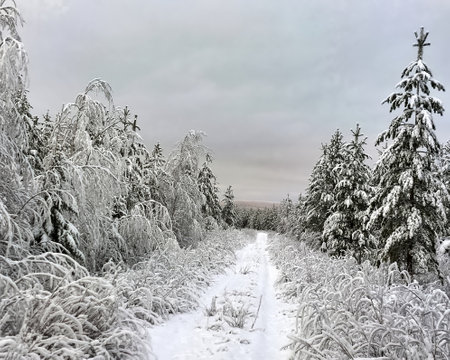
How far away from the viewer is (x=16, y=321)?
3.23m

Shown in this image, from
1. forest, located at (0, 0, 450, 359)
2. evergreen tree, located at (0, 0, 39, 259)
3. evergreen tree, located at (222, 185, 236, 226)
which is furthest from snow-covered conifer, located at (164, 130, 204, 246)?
evergreen tree, located at (222, 185, 236, 226)

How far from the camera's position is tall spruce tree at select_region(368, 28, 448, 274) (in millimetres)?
9484

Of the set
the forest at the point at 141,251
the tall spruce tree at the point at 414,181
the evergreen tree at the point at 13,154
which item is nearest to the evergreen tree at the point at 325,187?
the forest at the point at 141,251

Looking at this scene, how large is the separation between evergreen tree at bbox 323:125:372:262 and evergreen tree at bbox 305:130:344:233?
1.73 m

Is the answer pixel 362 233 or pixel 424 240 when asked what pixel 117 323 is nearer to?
pixel 424 240

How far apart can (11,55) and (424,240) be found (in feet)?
38.8

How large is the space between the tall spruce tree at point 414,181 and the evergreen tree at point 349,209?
5.14 meters

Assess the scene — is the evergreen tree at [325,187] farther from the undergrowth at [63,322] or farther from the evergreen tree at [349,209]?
the undergrowth at [63,322]

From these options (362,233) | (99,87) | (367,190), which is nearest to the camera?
(99,87)

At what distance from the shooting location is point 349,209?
52.1 ft

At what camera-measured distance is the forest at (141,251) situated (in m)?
3.30

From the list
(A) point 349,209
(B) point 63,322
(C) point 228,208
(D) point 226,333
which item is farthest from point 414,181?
(C) point 228,208

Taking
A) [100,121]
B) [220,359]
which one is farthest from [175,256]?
[220,359]

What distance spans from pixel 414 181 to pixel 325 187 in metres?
9.10
